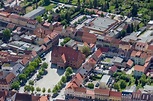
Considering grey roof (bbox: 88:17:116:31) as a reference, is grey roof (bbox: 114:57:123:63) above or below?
below

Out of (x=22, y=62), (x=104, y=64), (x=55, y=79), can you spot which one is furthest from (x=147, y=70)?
(x=22, y=62)

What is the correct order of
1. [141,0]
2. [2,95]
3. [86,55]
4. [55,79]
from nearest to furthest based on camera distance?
1. [2,95]
2. [55,79]
3. [86,55]
4. [141,0]

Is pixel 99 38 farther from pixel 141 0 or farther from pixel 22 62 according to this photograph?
pixel 141 0

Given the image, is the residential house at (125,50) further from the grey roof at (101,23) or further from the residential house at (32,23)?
the residential house at (32,23)

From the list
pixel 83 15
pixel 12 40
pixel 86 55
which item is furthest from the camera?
pixel 83 15

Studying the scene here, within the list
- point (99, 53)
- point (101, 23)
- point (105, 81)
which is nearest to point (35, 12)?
point (101, 23)

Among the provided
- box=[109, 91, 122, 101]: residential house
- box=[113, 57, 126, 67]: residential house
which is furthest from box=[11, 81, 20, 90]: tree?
box=[113, 57, 126, 67]: residential house

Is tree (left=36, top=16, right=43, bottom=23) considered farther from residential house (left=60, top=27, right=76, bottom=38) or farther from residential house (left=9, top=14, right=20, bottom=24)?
residential house (left=60, top=27, right=76, bottom=38)
